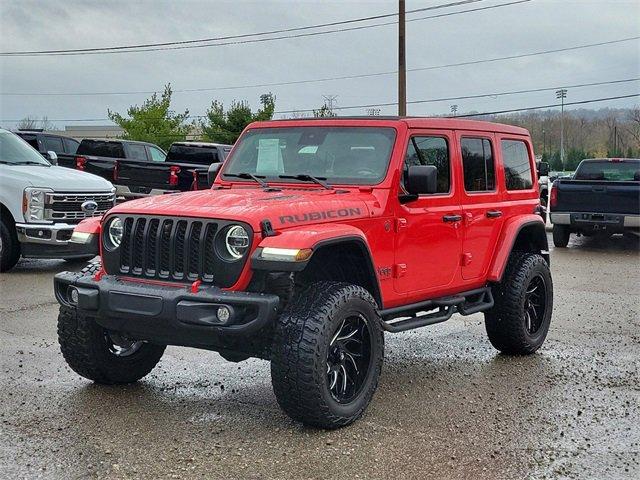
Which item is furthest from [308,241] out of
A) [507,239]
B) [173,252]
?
[507,239]

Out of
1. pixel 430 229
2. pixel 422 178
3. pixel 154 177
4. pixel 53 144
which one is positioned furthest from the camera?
pixel 53 144

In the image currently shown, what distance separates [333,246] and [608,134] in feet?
298

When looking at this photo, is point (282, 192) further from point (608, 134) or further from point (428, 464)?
point (608, 134)

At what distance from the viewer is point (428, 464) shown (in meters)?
4.36

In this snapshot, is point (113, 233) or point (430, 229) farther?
point (430, 229)

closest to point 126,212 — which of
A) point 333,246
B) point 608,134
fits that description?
point 333,246

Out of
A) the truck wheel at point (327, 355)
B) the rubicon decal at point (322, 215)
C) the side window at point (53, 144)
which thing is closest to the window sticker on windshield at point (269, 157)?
the rubicon decal at point (322, 215)

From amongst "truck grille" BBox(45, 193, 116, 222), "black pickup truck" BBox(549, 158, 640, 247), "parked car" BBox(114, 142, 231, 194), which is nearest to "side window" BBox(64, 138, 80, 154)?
"parked car" BBox(114, 142, 231, 194)

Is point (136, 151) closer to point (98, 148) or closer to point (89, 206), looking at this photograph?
point (98, 148)

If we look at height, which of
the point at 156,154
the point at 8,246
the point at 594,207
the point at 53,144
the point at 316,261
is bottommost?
the point at 8,246

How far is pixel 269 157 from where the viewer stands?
6.16m

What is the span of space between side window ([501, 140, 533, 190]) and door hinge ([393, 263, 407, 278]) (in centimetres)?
188

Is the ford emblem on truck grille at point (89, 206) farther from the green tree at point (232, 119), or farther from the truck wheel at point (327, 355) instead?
the green tree at point (232, 119)

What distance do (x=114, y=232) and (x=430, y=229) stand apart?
7.38ft
